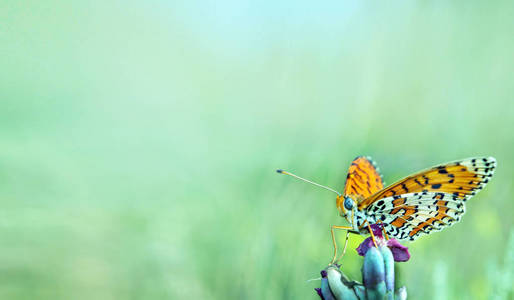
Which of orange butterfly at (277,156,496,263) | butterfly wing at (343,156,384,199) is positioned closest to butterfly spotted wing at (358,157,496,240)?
orange butterfly at (277,156,496,263)

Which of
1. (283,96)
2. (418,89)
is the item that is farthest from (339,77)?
(418,89)

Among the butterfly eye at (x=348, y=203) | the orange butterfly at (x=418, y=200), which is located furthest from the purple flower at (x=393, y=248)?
the butterfly eye at (x=348, y=203)

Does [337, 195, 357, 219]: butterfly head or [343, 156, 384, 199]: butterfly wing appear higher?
[343, 156, 384, 199]: butterfly wing

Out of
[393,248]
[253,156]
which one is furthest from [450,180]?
[253,156]

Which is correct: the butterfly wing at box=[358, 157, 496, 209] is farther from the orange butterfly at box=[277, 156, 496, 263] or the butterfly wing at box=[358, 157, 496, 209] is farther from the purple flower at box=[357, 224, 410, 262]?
the purple flower at box=[357, 224, 410, 262]

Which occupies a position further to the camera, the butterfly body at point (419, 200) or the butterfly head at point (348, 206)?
the butterfly head at point (348, 206)

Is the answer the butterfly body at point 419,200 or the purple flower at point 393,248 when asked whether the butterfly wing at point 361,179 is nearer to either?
the butterfly body at point 419,200

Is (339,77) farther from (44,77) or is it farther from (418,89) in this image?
(44,77)

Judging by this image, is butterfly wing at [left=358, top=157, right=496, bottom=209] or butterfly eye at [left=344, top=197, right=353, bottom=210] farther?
butterfly eye at [left=344, top=197, right=353, bottom=210]

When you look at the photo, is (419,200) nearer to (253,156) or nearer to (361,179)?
(361,179)
